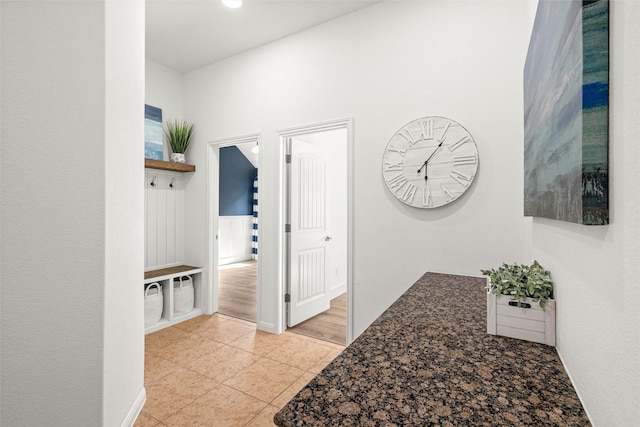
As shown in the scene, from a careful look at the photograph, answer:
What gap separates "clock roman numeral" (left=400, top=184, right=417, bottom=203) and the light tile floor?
146 centimetres

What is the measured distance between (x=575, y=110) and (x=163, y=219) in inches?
154

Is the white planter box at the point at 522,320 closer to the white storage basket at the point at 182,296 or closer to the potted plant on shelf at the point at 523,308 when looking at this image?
the potted plant on shelf at the point at 523,308

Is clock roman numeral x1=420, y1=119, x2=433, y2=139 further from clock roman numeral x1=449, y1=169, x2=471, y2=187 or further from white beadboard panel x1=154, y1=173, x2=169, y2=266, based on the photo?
white beadboard panel x1=154, y1=173, x2=169, y2=266

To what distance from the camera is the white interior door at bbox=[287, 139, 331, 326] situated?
3.22m

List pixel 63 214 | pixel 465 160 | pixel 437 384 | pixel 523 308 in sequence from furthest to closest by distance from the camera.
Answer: pixel 465 160 < pixel 63 214 < pixel 523 308 < pixel 437 384

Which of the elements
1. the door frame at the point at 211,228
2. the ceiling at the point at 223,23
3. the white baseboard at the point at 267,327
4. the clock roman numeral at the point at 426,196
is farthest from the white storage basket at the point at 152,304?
the clock roman numeral at the point at 426,196

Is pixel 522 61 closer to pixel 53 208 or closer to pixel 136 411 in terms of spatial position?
pixel 53 208

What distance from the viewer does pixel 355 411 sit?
2.15ft

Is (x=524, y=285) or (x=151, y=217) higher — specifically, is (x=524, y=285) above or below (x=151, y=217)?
below

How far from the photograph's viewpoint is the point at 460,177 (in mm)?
2168

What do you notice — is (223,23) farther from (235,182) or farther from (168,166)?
(235,182)

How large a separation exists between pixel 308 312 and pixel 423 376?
2.77 m

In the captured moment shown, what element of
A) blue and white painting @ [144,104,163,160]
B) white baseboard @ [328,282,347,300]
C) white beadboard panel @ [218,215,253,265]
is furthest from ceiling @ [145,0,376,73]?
white beadboard panel @ [218,215,253,265]

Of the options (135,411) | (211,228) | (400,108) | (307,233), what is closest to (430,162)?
(400,108)
